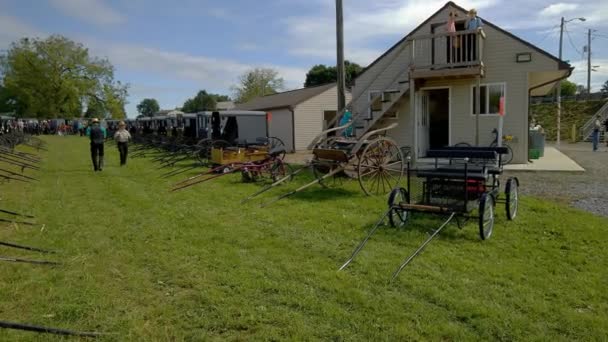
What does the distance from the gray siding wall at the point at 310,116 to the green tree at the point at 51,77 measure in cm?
A: 4334

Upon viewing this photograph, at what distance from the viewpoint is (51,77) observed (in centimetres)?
5609

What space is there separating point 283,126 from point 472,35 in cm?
1304

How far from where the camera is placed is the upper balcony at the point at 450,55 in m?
12.0

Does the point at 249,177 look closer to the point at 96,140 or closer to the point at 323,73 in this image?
the point at 96,140

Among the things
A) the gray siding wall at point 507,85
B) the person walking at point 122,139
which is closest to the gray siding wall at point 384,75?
the gray siding wall at point 507,85

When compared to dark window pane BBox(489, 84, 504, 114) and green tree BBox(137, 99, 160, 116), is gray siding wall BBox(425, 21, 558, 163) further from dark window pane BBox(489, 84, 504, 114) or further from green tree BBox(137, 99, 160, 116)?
green tree BBox(137, 99, 160, 116)

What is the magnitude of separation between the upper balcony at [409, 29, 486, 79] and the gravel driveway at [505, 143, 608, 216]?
3.12m

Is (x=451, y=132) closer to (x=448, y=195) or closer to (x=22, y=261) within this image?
(x=448, y=195)

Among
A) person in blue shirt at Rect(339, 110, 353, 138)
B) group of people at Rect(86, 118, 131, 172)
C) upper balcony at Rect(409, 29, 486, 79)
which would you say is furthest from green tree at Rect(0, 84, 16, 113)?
upper balcony at Rect(409, 29, 486, 79)

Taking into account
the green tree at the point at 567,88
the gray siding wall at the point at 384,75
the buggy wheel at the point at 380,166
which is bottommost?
the buggy wheel at the point at 380,166

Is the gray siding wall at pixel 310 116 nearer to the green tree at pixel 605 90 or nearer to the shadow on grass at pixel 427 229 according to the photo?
the shadow on grass at pixel 427 229

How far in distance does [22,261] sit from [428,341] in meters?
4.23

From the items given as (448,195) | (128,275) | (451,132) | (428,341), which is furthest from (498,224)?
(451,132)

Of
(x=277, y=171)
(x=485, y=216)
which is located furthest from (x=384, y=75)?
(x=485, y=216)
